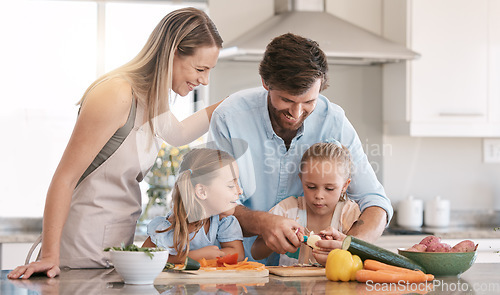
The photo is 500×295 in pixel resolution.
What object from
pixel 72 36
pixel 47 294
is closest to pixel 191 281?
pixel 47 294

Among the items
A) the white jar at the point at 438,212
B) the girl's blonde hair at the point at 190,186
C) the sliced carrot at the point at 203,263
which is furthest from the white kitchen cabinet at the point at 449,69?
the sliced carrot at the point at 203,263

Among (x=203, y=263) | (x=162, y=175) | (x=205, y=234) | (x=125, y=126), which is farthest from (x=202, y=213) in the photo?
(x=162, y=175)

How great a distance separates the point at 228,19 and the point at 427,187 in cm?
151

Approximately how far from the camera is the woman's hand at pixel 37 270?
1.63 meters

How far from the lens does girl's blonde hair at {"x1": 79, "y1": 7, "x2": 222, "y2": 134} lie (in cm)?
185

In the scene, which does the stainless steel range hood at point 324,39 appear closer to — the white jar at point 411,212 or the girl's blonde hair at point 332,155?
the white jar at point 411,212

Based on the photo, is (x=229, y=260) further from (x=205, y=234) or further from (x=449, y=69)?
(x=449, y=69)

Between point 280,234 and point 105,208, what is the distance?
0.49 metres

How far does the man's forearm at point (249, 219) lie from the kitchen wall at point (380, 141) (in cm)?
183

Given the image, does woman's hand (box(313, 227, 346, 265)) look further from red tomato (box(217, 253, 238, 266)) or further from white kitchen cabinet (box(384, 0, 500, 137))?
white kitchen cabinet (box(384, 0, 500, 137))

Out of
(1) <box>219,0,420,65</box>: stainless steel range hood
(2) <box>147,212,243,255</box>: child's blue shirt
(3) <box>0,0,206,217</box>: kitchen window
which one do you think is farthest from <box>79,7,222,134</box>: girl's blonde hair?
(3) <box>0,0,206,217</box>: kitchen window

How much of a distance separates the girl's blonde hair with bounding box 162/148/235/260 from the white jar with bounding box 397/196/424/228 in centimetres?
205

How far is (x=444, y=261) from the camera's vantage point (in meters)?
1.66

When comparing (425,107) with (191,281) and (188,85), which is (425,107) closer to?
(188,85)
